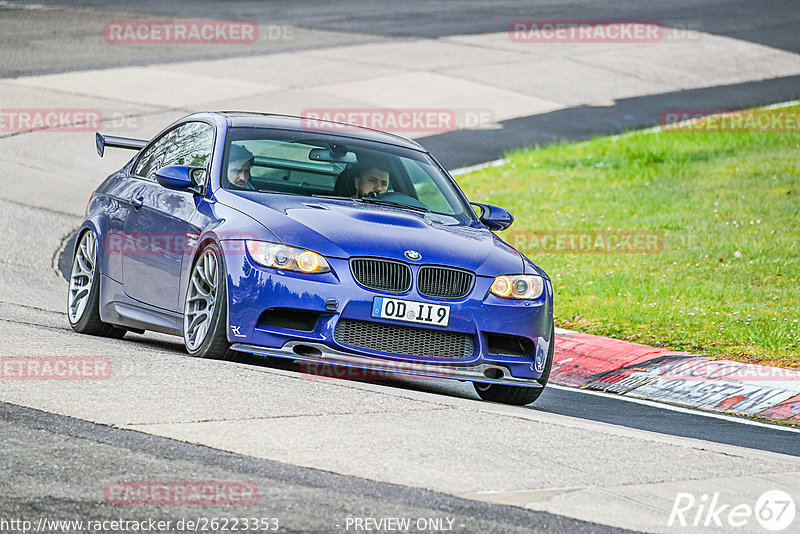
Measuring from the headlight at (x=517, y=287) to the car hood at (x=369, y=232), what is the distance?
0.06m

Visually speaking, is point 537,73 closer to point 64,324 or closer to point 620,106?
point 620,106

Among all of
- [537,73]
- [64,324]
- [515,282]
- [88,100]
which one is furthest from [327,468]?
[537,73]

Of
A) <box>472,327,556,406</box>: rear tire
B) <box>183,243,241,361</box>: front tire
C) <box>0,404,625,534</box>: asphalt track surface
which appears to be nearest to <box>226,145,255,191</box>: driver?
<box>183,243,241,361</box>: front tire

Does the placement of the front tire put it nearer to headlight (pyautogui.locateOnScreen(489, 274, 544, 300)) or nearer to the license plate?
the license plate

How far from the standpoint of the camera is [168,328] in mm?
8531

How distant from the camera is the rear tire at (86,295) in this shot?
947 centimetres

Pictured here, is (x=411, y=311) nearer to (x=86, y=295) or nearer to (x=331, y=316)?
(x=331, y=316)

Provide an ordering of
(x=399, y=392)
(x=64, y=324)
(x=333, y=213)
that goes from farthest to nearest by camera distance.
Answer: (x=64, y=324), (x=333, y=213), (x=399, y=392)

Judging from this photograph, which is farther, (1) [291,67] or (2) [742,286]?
(1) [291,67]

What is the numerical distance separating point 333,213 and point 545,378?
1.65 metres

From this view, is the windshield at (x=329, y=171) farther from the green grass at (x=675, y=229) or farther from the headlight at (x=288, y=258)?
the green grass at (x=675, y=229)

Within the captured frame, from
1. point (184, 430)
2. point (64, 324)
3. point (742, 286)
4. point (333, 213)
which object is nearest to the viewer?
point (184, 430)

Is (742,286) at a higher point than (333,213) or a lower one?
lower

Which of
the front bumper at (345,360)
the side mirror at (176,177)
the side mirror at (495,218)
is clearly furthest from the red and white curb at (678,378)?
the side mirror at (176,177)
